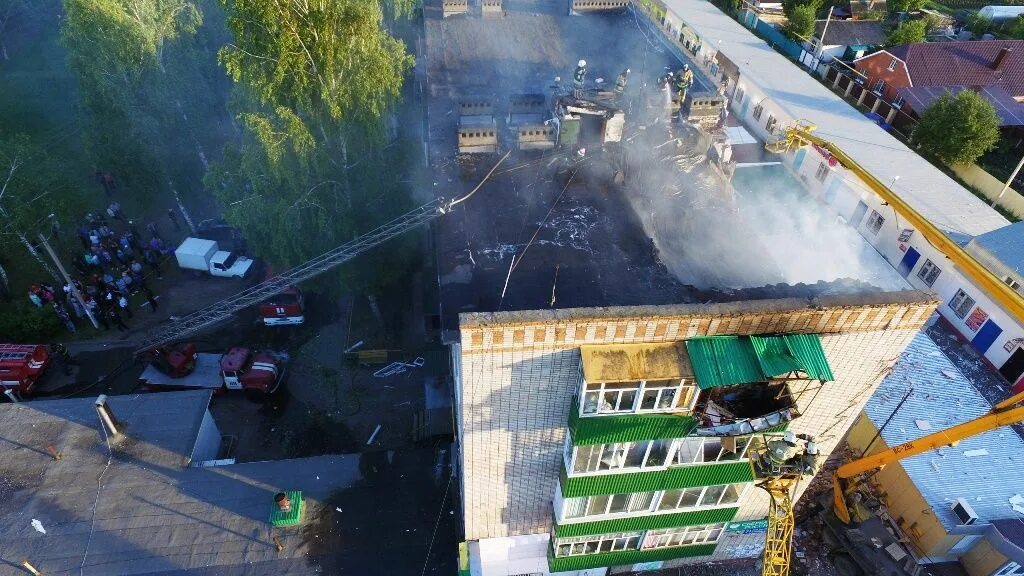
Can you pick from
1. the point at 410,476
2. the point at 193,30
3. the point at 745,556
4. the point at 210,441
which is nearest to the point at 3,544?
the point at 210,441

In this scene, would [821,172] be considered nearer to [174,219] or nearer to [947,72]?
[947,72]

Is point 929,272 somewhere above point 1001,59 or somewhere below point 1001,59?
below

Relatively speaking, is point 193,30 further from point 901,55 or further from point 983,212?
point 901,55

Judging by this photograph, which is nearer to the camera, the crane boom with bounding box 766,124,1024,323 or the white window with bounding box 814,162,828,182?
the crane boom with bounding box 766,124,1024,323

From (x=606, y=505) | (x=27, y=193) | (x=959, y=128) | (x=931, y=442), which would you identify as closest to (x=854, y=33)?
(x=959, y=128)

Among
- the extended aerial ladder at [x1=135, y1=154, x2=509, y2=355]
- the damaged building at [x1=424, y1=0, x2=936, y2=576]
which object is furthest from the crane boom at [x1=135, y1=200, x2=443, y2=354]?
the damaged building at [x1=424, y1=0, x2=936, y2=576]

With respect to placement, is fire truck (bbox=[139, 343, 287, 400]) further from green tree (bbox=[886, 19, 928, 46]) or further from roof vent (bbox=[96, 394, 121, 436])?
green tree (bbox=[886, 19, 928, 46])

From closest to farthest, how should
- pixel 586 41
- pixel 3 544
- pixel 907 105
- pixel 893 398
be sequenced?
pixel 3 544
pixel 893 398
pixel 586 41
pixel 907 105
